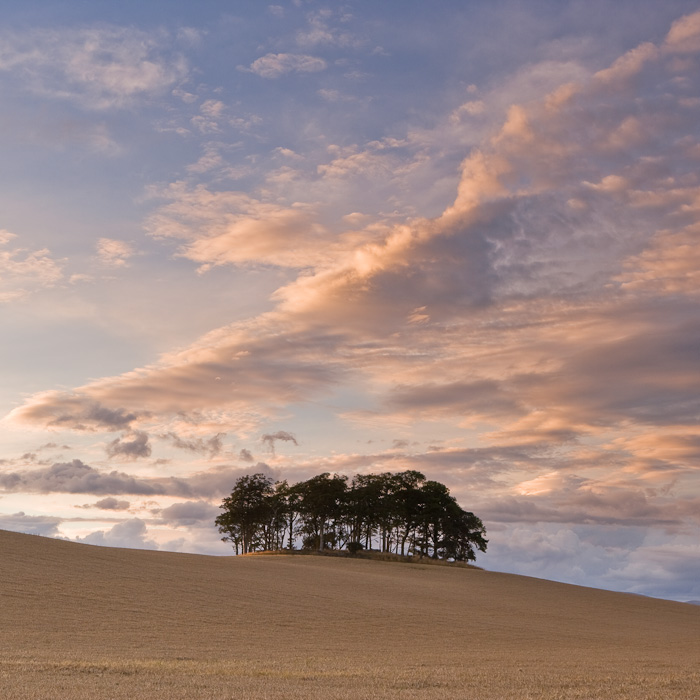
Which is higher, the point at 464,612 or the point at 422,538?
the point at 422,538

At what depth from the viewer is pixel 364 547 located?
336 feet

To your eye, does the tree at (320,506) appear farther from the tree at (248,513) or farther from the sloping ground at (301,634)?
the sloping ground at (301,634)

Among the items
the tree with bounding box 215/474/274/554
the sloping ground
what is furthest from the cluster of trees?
the sloping ground

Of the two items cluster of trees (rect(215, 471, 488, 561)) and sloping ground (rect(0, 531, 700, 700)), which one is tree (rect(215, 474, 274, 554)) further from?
sloping ground (rect(0, 531, 700, 700))

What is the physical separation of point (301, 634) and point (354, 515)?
7105cm

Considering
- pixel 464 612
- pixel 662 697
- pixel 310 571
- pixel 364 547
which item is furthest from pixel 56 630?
pixel 364 547

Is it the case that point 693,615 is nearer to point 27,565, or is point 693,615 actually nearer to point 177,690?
point 27,565

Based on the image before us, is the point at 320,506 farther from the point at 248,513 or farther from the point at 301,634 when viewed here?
the point at 301,634

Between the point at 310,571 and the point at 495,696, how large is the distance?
51.1m

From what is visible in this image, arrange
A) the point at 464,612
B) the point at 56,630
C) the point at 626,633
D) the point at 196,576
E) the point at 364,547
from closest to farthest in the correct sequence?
1. the point at 56,630
2. the point at 626,633
3. the point at 464,612
4. the point at 196,576
5. the point at 364,547

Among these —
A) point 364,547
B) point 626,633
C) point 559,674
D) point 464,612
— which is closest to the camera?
point 559,674

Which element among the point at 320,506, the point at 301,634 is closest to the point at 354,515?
the point at 320,506

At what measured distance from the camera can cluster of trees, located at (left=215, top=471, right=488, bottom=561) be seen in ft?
340

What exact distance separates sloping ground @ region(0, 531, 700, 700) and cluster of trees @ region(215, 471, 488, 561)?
3303 centimetres
